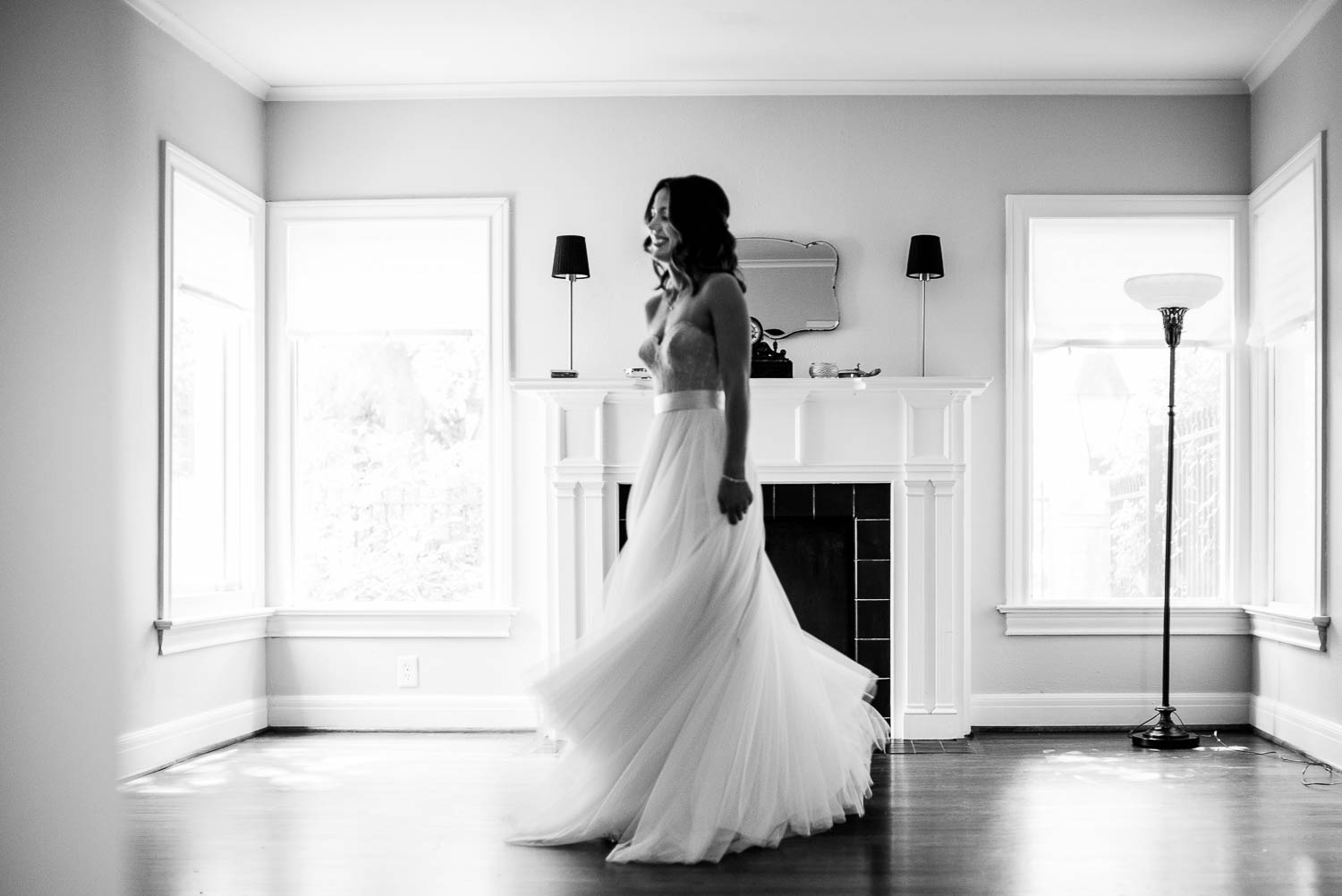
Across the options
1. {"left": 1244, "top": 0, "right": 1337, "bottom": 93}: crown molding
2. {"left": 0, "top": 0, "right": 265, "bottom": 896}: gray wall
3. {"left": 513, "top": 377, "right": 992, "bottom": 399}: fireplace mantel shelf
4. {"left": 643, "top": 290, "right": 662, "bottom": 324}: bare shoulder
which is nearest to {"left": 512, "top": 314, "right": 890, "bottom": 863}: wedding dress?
{"left": 643, "top": 290, "right": 662, "bottom": 324}: bare shoulder

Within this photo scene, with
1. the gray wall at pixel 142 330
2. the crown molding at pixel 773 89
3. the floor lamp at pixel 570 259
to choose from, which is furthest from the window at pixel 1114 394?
the gray wall at pixel 142 330

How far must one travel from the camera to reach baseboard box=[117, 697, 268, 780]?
365cm

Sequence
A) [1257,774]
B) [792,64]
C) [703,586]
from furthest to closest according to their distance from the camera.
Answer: [792,64] → [1257,774] → [703,586]

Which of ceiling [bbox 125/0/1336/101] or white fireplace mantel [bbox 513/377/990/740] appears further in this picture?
white fireplace mantel [bbox 513/377/990/740]

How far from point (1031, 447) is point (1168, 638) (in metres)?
0.87

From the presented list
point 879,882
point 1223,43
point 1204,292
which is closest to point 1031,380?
point 1204,292

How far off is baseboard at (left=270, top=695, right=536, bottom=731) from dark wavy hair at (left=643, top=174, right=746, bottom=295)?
2281mm

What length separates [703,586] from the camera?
2.78 metres

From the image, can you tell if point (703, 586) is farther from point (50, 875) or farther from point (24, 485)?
point (24, 485)

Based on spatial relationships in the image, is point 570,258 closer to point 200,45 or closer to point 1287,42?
point 200,45

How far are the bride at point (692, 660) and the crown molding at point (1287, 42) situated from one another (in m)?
2.46

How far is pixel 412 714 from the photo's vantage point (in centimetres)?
455

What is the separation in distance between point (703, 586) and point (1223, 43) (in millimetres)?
3015

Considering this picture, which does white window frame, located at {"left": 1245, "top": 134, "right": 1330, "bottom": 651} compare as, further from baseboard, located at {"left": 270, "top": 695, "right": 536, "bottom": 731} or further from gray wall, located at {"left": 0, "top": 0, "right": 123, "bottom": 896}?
gray wall, located at {"left": 0, "top": 0, "right": 123, "bottom": 896}
